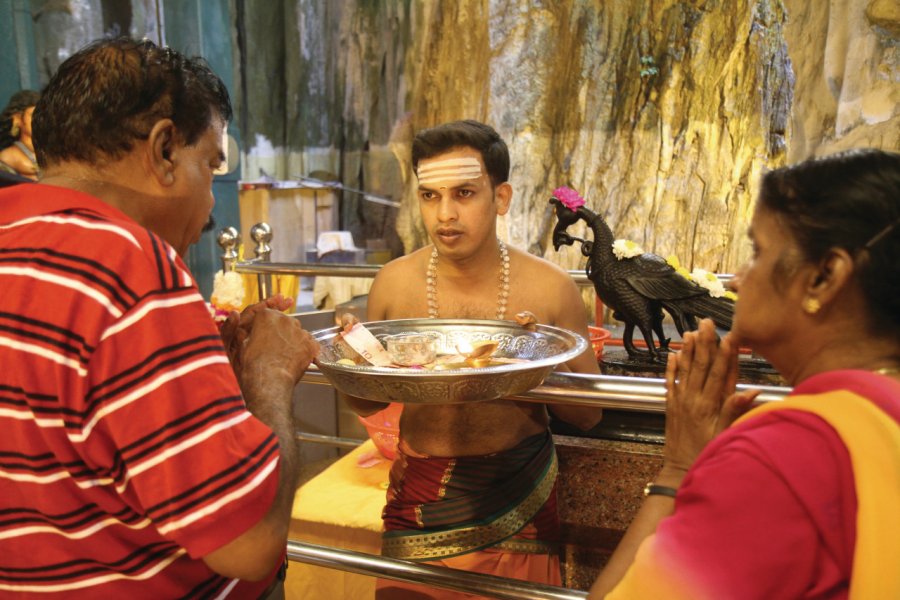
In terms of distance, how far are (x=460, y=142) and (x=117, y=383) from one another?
60.7 inches

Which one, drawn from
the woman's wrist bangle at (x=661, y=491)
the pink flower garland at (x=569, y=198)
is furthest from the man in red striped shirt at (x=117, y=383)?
the pink flower garland at (x=569, y=198)

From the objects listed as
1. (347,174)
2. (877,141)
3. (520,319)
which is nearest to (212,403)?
(520,319)

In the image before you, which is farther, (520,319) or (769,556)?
(520,319)

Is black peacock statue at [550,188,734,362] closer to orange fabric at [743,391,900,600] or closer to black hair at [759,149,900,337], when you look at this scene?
black hair at [759,149,900,337]

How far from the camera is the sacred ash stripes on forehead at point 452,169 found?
2145 millimetres

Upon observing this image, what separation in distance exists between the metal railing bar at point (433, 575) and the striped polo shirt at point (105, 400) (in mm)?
674

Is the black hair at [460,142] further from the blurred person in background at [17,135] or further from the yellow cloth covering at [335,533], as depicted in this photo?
the blurred person in background at [17,135]

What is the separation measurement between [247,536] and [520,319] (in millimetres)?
1053

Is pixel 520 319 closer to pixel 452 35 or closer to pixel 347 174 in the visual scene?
pixel 452 35

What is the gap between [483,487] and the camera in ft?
6.72

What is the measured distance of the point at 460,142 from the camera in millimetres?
2182

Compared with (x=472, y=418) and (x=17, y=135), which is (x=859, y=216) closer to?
(x=472, y=418)

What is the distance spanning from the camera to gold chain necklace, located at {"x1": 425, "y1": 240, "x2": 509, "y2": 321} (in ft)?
7.47

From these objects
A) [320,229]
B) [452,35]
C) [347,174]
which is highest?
[452,35]
